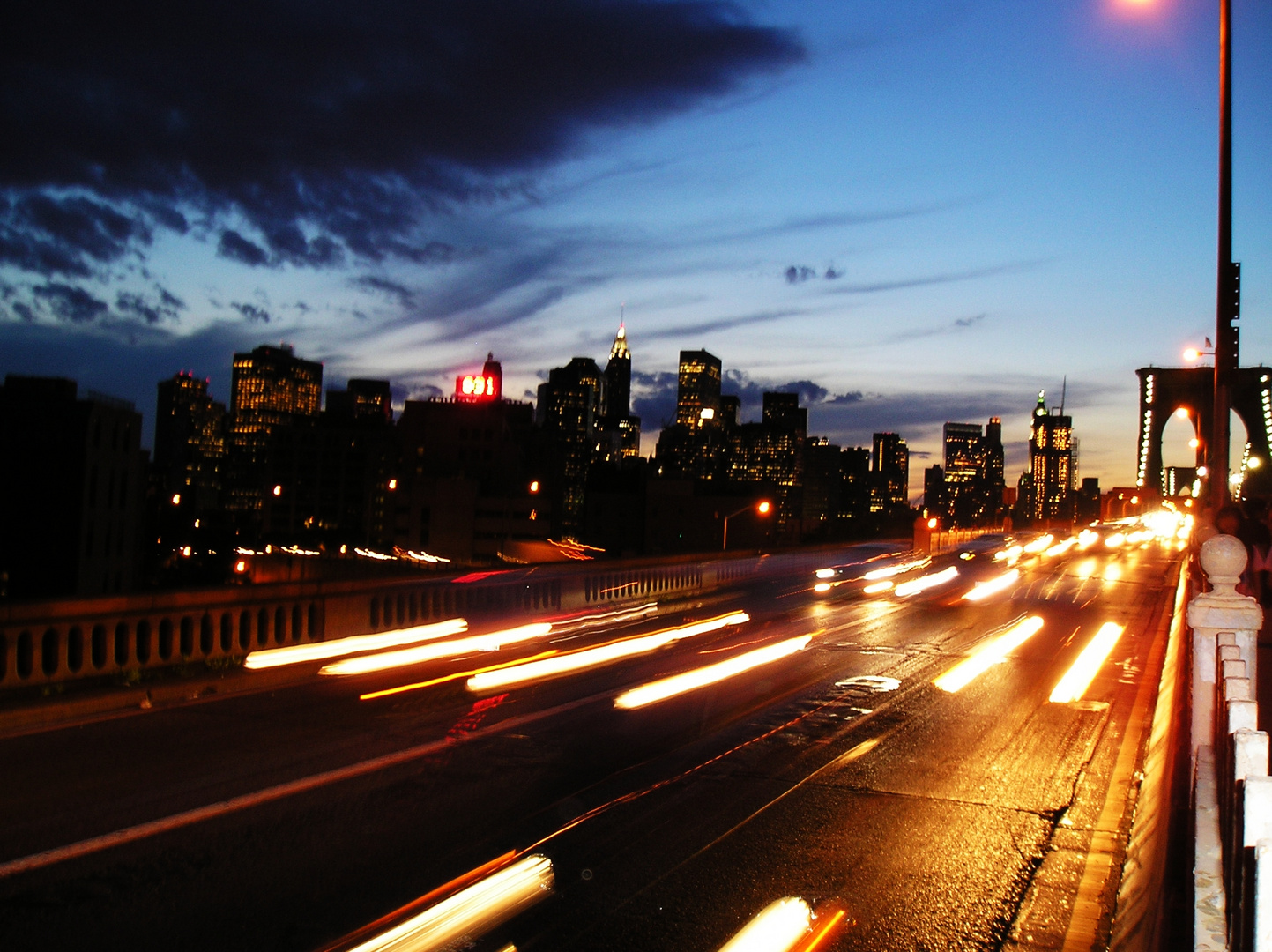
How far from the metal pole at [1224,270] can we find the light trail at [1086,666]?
3.53 metres

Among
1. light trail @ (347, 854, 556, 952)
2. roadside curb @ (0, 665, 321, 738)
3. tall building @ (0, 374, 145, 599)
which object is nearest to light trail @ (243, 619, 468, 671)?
roadside curb @ (0, 665, 321, 738)

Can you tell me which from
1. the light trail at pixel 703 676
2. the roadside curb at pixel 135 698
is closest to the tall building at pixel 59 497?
the roadside curb at pixel 135 698

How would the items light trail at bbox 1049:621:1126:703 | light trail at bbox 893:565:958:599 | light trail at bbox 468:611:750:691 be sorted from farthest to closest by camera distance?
light trail at bbox 893:565:958:599
light trail at bbox 468:611:750:691
light trail at bbox 1049:621:1126:703

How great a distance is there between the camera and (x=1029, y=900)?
6504mm

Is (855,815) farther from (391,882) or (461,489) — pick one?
(461,489)

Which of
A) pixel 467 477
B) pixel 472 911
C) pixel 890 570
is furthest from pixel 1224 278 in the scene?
pixel 467 477

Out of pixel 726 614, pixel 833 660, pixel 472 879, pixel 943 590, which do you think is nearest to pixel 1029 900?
pixel 472 879

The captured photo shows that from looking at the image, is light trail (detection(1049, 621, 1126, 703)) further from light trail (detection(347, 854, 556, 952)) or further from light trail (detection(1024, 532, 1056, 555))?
light trail (detection(1024, 532, 1056, 555))

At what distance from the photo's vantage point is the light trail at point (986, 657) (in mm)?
15117

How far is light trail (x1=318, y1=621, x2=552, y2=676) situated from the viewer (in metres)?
15.1

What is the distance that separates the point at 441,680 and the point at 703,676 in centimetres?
381

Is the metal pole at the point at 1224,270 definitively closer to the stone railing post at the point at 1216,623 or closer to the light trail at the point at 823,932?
the stone railing post at the point at 1216,623

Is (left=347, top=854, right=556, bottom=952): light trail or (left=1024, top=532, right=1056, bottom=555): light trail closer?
(left=347, top=854, right=556, bottom=952): light trail

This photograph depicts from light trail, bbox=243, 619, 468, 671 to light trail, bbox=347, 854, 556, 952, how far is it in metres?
8.39
